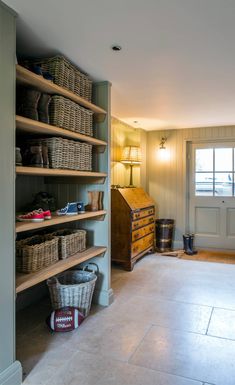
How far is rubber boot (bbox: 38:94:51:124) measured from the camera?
213 cm

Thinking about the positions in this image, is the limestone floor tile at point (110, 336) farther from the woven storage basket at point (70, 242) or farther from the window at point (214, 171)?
the window at point (214, 171)

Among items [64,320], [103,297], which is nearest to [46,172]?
[64,320]

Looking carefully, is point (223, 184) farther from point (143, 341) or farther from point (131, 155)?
point (143, 341)

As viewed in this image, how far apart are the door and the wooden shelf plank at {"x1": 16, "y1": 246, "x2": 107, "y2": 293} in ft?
9.46

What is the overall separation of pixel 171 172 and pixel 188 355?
3.68m

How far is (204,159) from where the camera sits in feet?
17.4

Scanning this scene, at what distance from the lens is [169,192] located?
17.8ft

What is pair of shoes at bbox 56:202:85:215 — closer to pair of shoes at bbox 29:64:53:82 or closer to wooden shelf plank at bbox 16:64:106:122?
wooden shelf plank at bbox 16:64:106:122

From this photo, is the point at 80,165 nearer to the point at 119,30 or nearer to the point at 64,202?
the point at 64,202

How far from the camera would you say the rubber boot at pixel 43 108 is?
2.13 m


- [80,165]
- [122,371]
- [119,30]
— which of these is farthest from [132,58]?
[122,371]

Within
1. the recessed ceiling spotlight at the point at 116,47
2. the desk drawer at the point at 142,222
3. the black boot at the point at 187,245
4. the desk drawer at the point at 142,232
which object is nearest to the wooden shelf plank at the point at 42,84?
the recessed ceiling spotlight at the point at 116,47

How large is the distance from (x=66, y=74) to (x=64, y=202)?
1249mm

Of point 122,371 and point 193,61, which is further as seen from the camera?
point 193,61
